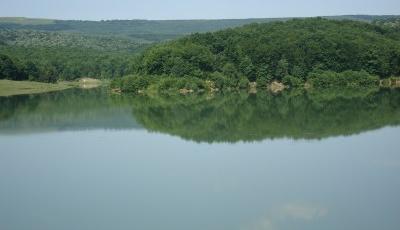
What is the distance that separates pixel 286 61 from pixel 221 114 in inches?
1219

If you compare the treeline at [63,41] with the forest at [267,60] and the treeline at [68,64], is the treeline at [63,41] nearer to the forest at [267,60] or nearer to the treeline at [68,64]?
the treeline at [68,64]

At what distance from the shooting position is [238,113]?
140 ft

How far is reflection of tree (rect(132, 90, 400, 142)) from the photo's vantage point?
3284 cm

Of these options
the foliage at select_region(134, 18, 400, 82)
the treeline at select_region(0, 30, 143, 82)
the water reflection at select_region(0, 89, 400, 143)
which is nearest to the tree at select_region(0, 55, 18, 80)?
the treeline at select_region(0, 30, 143, 82)

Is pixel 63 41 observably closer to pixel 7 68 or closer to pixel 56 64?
pixel 56 64

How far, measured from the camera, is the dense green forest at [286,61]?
71.1m

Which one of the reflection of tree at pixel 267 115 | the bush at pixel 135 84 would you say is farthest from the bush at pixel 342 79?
the bush at pixel 135 84

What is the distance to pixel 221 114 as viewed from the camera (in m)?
42.3

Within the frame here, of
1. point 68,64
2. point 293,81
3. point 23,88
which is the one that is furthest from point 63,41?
point 293,81

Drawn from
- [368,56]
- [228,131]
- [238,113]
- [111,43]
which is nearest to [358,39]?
[368,56]

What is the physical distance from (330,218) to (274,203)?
2.10 m

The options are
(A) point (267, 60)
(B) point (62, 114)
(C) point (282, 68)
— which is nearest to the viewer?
(B) point (62, 114)

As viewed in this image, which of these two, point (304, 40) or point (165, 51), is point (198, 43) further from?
point (304, 40)

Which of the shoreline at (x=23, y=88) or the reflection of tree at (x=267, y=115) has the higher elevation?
the reflection of tree at (x=267, y=115)
